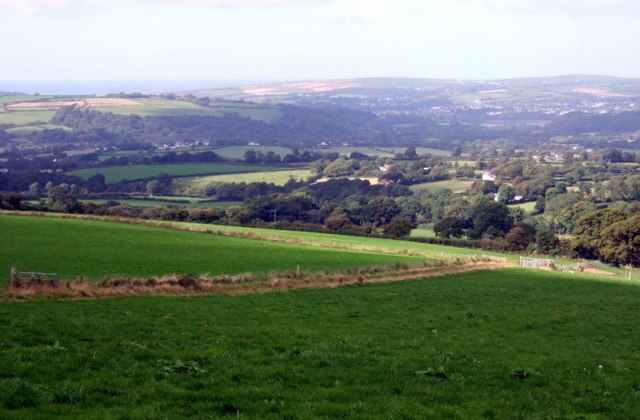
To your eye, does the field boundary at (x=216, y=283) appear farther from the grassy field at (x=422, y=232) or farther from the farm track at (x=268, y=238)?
the grassy field at (x=422, y=232)

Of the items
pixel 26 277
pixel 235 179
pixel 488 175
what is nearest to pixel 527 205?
pixel 488 175

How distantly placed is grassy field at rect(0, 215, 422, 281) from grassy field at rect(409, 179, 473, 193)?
83.0 metres

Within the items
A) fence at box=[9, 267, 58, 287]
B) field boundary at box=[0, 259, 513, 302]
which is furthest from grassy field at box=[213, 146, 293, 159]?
fence at box=[9, 267, 58, 287]

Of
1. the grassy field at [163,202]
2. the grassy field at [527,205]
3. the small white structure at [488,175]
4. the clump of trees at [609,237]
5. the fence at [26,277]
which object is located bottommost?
the grassy field at [527,205]

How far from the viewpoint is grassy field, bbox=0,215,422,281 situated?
32.2m

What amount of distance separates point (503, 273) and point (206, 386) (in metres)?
32.5

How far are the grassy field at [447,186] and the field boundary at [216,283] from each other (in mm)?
89279

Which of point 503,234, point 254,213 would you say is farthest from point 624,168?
point 254,213

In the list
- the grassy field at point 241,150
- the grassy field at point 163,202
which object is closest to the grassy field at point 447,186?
the grassy field at point 163,202

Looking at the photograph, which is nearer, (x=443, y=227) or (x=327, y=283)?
(x=327, y=283)

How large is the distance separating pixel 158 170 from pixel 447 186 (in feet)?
170

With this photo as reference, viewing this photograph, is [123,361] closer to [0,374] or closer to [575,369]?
[0,374]

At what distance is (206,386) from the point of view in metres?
12.2

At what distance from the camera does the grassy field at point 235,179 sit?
113688 millimetres
